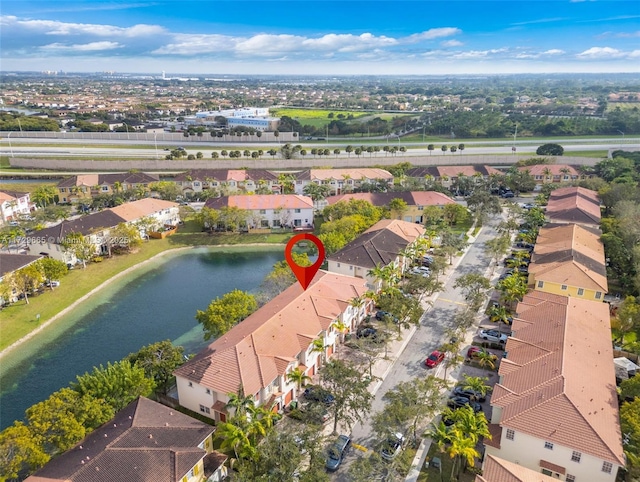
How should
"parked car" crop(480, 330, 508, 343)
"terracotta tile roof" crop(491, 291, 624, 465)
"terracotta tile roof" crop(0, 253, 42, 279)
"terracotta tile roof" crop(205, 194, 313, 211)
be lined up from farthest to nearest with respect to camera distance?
"terracotta tile roof" crop(205, 194, 313, 211) → "terracotta tile roof" crop(0, 253, 42, 279) → "parked car" crop(480, 330, 508, 343) → "terracotta tile roof" crop(491, 291, 624, 465)

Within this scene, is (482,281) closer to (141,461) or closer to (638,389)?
(638,389)

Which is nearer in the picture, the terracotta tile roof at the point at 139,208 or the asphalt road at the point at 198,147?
the terracotta tile roof at the point at 139,208

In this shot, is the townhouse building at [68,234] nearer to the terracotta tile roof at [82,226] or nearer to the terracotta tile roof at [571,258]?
the terracotta tile roof at [82,226]

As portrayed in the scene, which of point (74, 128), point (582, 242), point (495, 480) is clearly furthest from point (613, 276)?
point (74, 128)

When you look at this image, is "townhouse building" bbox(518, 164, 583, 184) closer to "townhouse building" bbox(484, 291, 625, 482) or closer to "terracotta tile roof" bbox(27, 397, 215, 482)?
"townhouse building" bbox(484, 291, 625, 482)

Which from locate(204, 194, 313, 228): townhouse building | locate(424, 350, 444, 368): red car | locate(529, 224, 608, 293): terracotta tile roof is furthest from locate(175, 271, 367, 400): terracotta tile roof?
locate(204, 194, 313, 228): townhouse building

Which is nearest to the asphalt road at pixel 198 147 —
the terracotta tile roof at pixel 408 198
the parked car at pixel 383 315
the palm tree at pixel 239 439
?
the terracotta tile roof at pixel 408 198

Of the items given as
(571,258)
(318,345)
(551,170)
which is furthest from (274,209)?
(551,170)
